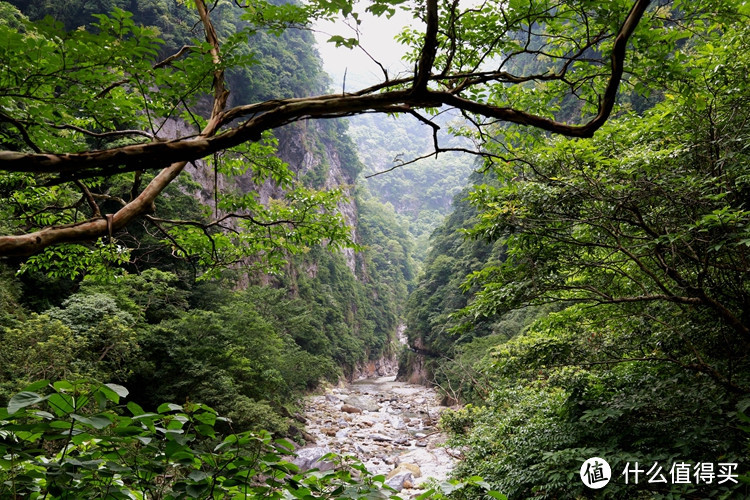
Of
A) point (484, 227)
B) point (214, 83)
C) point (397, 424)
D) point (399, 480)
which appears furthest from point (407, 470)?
point (214, 83)

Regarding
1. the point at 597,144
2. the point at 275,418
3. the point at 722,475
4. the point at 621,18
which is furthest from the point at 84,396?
the point at 275,418

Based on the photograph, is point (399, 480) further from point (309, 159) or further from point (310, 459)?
point (309, 159)

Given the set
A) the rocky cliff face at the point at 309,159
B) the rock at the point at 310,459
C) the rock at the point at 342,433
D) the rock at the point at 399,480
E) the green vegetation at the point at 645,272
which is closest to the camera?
the green vegetation at the point at 645,272

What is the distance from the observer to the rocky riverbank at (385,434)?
9641mm

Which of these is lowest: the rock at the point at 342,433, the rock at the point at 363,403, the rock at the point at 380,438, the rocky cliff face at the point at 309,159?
the rock at the point at 342,433

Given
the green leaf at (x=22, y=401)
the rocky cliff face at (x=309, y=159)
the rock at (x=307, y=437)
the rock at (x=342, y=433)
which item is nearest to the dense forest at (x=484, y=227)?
the green leaf at (x=22, y=401)

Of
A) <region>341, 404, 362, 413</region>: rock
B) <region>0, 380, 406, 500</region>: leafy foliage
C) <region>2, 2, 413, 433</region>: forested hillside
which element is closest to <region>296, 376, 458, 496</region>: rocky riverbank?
<region>341, 404, 362, 413</region>: rock

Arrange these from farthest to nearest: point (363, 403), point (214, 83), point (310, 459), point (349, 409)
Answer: point (363, 403) → point (349, 409) → point (310, 459) → point (214, 83)

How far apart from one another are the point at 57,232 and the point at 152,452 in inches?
49.5

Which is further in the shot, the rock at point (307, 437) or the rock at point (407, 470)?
the rock at point (307, 437)

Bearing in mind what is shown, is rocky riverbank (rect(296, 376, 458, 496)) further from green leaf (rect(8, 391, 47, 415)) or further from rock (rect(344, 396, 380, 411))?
green leaf (rect(8, 391, 47, 415))

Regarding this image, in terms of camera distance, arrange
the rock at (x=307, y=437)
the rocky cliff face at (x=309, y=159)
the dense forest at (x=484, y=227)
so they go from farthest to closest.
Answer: the rocky cliff face at (x=309, y=159) → the rock at (x=307, y=437) → the dense forest at (x=484, y=227)

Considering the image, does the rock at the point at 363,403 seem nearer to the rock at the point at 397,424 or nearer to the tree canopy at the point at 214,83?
the rock at the point at 397,424

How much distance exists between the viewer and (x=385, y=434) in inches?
545
